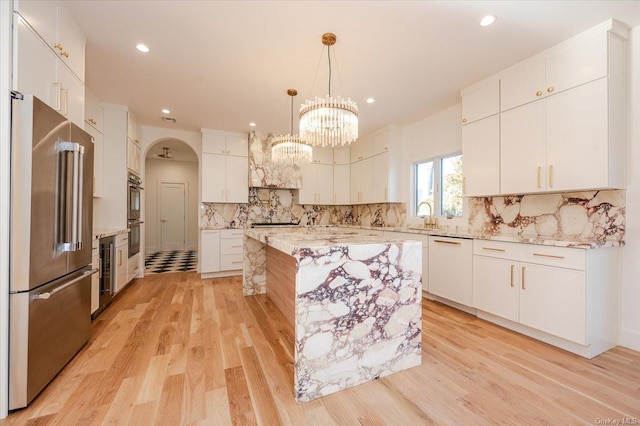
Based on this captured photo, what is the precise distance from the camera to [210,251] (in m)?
4.74

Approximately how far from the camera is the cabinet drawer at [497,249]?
→ 2592 mm

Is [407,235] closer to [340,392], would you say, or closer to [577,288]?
[577,288]

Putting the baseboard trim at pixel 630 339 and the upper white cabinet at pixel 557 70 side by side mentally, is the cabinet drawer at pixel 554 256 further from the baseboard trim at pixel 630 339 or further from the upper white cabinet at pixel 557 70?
the upper white cabinet at pixel 557 70

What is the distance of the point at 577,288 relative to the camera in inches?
84.7

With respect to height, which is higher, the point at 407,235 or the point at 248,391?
the point at 407,235

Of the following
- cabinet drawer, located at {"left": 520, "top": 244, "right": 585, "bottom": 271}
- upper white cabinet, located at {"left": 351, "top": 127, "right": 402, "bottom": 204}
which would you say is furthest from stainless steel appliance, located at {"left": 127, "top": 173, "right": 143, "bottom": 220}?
cabinet drawer, located at {"left": 520, "top": 244, "right": 585, "bottom": 271}

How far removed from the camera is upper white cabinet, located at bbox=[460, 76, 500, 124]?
9.62 feet

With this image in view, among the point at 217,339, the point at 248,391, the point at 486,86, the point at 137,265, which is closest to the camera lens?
the point at 248,391

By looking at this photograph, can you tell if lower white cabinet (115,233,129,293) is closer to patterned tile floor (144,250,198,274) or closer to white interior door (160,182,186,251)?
patterned tile floor (144,250,198,274)

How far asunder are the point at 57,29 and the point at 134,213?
2.85 m

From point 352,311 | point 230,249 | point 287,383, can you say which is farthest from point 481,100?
point 230,249

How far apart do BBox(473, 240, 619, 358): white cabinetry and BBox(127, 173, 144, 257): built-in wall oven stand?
4.64 meters

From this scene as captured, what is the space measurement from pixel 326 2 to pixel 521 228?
291 centimetres

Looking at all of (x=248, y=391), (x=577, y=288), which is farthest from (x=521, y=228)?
(x=248, y=391)
